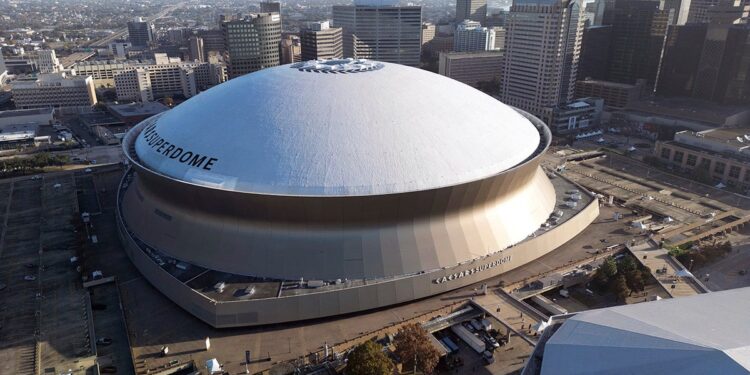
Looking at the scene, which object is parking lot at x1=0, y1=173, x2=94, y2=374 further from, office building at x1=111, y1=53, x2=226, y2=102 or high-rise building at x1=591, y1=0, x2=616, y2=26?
high-rise building at x1=591, y1=0, x2=616, y2=26

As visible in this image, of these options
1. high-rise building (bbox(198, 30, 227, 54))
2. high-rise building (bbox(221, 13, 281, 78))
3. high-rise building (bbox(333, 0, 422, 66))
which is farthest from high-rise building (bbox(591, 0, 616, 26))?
high-rise building (bbox(198, 30, 227, 54))

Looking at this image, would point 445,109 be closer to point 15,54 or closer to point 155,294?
point 155,294

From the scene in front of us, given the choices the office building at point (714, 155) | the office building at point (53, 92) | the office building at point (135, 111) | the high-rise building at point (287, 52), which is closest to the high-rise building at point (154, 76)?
the office building at point (53, 92)

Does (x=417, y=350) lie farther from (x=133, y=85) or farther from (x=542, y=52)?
(x=133, y=85)

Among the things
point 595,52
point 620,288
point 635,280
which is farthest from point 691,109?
point 620,288

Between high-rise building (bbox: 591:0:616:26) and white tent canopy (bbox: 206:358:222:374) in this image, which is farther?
high-rise building (bbox: 591:0:616:26)

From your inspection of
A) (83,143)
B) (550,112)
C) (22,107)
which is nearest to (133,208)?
(83,143)
